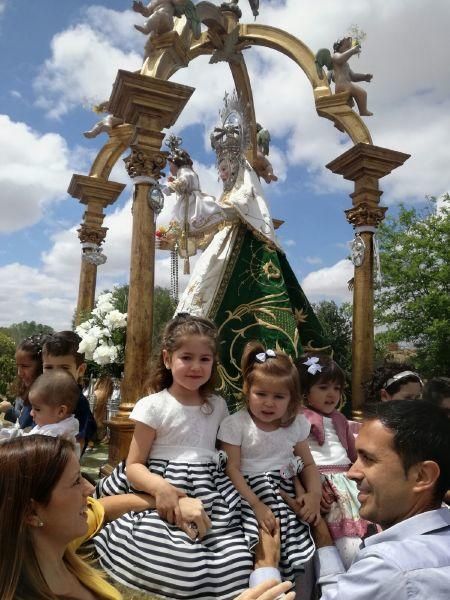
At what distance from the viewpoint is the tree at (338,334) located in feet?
28.6

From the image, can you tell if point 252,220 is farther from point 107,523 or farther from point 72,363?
point 107,523

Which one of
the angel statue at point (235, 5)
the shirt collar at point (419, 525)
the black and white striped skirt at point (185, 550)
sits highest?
the angel statue at point (235, 5)

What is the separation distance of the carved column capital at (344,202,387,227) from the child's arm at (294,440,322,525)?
529cm

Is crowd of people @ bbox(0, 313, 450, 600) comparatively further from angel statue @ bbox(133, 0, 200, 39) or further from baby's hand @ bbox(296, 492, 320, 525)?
angel statue @ bbox(133, 0, 200, 39)

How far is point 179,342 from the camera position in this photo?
3.13 metres

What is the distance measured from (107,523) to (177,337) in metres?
1.08

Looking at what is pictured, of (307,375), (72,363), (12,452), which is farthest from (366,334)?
(12,452)

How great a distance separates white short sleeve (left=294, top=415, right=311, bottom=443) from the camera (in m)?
3.23

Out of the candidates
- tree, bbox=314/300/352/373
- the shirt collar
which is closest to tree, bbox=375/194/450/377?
tree, bbox=314/300/352/373

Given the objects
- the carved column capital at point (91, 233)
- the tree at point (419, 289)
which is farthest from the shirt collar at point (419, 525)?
the tree at point (419, 289)

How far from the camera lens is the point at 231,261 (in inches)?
246

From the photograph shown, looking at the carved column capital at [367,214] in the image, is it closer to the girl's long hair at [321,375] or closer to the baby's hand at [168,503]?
the girl's long hair at [321,375]

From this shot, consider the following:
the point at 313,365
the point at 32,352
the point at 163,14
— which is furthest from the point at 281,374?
the point at 163,14

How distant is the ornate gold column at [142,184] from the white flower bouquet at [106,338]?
33 centimetres
